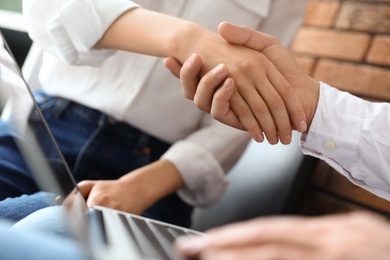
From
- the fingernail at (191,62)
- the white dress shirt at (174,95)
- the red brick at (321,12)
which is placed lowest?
the white dress shirt at (174,95)

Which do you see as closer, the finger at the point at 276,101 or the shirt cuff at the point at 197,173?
the finger at the point at 276,101

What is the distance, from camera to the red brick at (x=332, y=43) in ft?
3.10

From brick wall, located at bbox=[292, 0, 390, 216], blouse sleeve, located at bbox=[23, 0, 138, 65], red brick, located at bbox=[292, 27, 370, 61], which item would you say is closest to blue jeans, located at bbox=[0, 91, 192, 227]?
blouse sleeve, located at bbox=[23, 0, 138, 65]

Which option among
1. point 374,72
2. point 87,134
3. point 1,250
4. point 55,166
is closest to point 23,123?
point 55,166

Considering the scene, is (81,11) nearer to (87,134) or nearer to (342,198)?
(87,134)

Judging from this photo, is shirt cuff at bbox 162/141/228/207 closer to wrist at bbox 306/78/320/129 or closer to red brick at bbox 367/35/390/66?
wrist at bbox 306/78/320/129

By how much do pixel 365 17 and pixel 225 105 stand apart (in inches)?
22.6

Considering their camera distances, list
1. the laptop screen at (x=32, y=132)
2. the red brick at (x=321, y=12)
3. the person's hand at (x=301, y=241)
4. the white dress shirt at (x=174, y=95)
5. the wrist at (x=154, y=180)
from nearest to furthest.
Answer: the person's hand at (x=301, y=241) → the laptop screen at (x=32, y=132) → the wrist at (x=154, y=180) → the white dress shirt at (x=174, y=95) → the red brick at (x=321, y=12)

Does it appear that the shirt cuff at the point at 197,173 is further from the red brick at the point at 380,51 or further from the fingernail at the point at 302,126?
the red brick at the point at 380,51

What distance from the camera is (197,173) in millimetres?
Answer: 771

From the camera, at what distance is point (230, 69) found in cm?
53

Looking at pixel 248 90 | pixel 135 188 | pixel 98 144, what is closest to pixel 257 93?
pixel 248 90

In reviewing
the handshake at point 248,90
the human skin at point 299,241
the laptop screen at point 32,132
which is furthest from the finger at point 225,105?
the human skin at point 299,241

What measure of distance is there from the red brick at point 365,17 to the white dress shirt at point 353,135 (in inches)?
16.3
